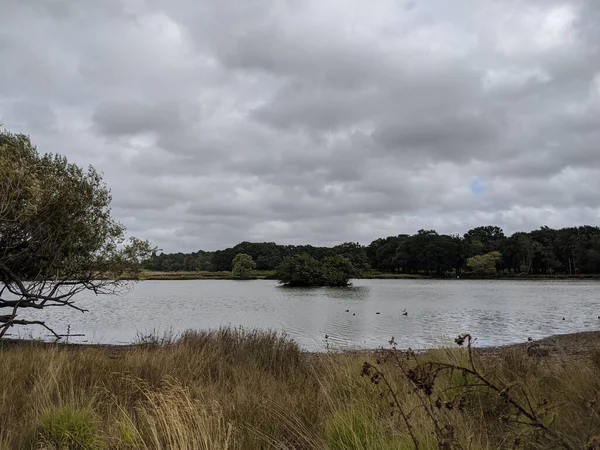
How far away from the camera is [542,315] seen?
3462 centimetres

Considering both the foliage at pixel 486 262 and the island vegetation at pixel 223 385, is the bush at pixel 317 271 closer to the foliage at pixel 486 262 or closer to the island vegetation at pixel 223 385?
the island vegetation at pixel 223 385

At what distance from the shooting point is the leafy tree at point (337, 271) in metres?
80.7

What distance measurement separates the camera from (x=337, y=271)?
268 ft

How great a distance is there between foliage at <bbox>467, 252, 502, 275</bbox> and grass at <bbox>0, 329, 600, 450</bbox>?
14579 centimetres

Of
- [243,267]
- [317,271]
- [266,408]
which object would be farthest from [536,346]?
[243,267]

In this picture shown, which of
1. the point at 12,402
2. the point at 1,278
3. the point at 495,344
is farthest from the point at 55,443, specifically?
the point at 495,344

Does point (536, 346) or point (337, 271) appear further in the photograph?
point (337, 271)

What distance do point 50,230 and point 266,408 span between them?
1206 centimetres

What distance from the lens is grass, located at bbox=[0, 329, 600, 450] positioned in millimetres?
4152

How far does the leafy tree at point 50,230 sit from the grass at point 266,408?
5.19m

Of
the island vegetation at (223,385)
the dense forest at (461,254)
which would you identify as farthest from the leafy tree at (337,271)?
the island vegetation at (223,385)

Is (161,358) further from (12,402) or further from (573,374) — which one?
(573,374)

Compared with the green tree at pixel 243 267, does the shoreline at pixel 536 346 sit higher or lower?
lower

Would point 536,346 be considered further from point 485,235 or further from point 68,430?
point 485,235
